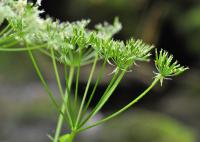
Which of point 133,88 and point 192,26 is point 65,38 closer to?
point 133,88

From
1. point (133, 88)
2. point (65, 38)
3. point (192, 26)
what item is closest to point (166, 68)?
point (65, 38)

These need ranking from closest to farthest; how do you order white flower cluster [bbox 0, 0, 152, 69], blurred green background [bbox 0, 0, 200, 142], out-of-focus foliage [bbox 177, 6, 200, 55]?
white flower cluster [bbox 0, 0, 152, 69] → blurred green background [bbox 0, 0, 200, 142] → out-of-focus foliage [bbox 177, 6, 200, 55]

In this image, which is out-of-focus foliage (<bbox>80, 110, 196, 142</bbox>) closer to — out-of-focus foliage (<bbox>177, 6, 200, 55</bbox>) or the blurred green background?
the blurred green background

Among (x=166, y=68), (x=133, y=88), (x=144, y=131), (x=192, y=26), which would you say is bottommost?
(x=144, y=131)

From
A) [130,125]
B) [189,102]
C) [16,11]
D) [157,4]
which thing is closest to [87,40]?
[16,11]

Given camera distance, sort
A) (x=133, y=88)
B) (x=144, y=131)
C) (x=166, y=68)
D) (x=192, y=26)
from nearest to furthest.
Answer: (x=166, y=68)
(x=144, y=131)
(x=133, y=88)
(x=192, y=26)

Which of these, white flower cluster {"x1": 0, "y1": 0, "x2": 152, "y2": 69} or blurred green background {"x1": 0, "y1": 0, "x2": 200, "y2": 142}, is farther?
blurred green background {"x1": 0, "y1": 0, "x2": 200, "y2": 142}

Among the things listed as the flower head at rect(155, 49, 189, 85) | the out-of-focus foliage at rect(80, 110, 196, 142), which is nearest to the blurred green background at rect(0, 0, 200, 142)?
the out-of-focus foliage at rect(80, 110, 196, 142)

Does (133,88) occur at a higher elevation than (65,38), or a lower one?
higher

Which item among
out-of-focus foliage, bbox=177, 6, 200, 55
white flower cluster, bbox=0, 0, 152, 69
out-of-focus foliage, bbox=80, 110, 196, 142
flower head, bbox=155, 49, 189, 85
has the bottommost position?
out-of-focus foliage, bbox=80, 110, 196, 142
